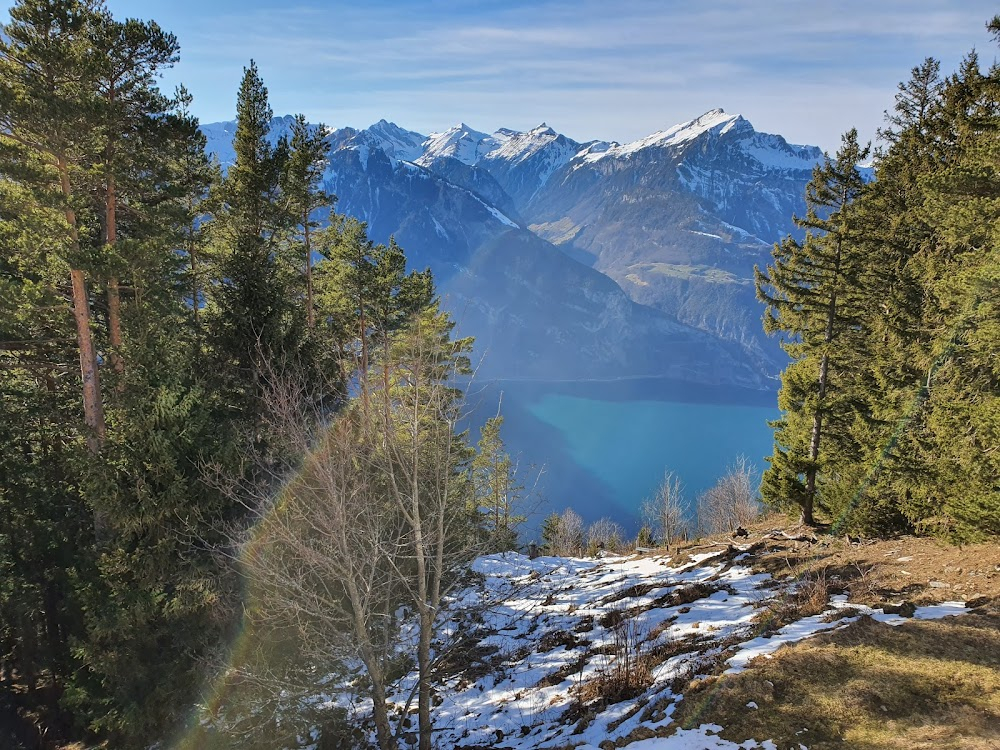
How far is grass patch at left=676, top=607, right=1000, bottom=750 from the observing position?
5.45 metres

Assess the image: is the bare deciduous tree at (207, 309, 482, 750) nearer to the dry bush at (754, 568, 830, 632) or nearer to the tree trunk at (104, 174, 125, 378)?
the tree trunk at (104, 174, 125, 378)

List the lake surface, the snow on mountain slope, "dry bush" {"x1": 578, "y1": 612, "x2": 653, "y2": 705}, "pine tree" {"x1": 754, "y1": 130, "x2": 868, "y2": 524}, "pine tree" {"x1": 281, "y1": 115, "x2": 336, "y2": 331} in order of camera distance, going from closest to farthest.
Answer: the snow on mountain slope
"dry bush" {"x1": 578, "y1": 612, "x2": 653, "y2": 705}
"pine tree" {"x1": 754, "y1": 130, "x2": 868, "y2": 524}
"pine tree" {"x1": 281, "y1": 115, "x2": 336, "y2": 331}
the lake surface

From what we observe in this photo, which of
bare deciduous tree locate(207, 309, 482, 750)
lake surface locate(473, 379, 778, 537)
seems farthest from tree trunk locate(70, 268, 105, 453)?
lake surface locate(473, 379, 778, 537)

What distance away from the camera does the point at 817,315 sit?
16.2 m

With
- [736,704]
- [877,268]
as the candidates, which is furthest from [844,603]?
[877,268]

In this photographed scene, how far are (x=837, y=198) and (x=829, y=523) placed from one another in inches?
414

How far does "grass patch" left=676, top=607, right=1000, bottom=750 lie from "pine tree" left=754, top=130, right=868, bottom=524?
943cm

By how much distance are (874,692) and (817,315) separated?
1282 centimetres

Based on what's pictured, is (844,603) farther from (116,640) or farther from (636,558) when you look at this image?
(116,640)

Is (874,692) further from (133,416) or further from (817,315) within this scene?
(817,315)

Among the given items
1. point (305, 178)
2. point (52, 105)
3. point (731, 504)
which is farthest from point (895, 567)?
point (731, 504)

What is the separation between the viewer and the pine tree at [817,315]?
1533 cm

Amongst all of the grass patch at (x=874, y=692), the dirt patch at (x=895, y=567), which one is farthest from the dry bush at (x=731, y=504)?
the grass patch at (x=874, y=692)

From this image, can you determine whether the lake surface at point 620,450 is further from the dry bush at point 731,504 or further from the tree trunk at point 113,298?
the tree trunk at point 113,298
